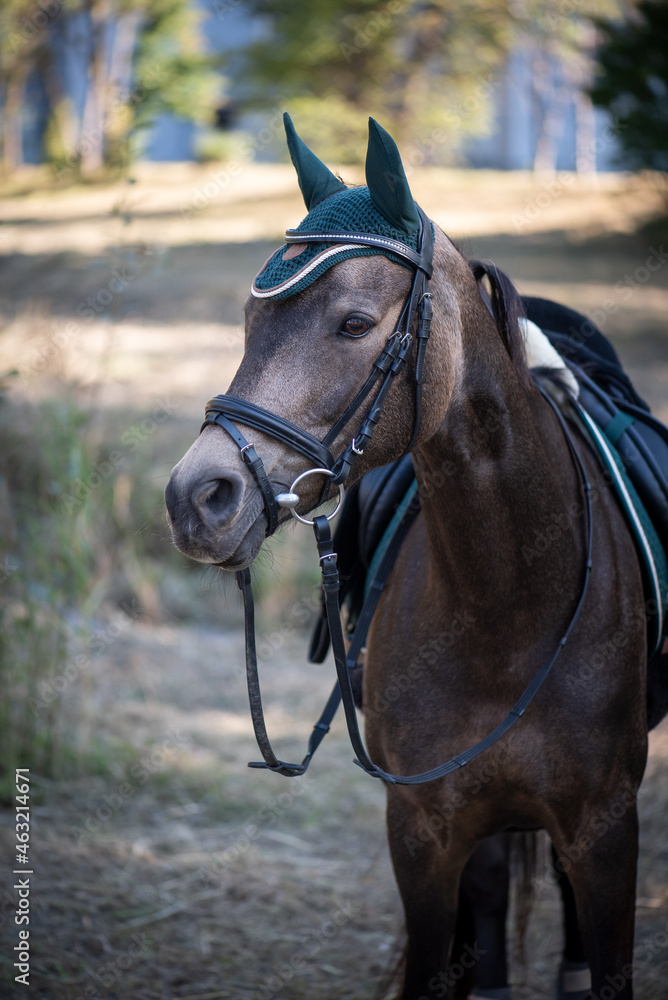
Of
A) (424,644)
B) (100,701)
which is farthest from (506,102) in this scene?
(424,644)

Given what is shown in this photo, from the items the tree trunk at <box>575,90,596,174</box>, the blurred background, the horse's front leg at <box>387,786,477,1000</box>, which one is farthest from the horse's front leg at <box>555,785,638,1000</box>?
the tree trunk at <box>575,90,596,174</box>

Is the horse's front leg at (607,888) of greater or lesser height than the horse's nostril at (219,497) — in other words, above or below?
below

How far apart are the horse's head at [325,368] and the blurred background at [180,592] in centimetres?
43

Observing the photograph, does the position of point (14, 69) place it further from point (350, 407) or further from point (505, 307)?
point (350, 407)

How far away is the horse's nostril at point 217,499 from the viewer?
53.8 inches

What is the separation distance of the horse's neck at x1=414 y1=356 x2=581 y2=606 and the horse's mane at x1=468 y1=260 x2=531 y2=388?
6cm

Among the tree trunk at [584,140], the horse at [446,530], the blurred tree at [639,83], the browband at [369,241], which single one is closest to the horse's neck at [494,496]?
the horse at [446,530]

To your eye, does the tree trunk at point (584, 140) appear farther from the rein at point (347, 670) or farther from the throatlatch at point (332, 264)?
the throatlatch at point (332, 264)

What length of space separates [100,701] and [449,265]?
3746mm

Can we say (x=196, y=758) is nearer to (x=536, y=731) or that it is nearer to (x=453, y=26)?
(x=536, y=731)

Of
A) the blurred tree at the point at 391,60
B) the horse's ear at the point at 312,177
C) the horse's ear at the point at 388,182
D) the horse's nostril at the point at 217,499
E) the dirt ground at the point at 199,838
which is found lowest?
the dirt ground at the point at 199,838

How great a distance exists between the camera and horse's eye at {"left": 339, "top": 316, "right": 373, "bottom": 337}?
1481mm

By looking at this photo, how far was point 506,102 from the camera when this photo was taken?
72.1 ft

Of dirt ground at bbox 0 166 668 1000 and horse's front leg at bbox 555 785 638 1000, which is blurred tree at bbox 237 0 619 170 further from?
horse's front leg at bbox 555 785 638 1000
